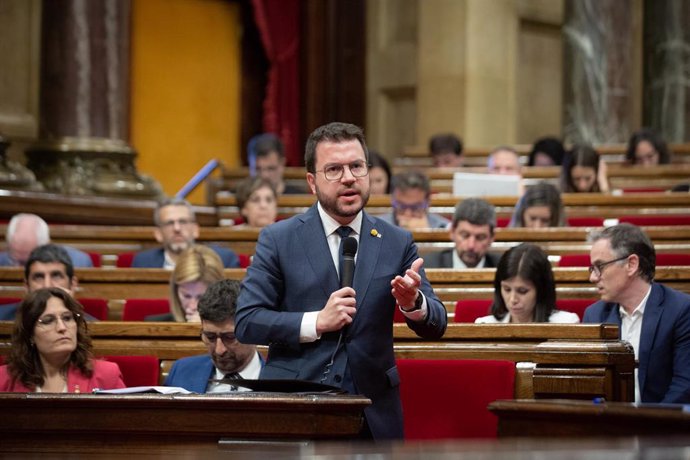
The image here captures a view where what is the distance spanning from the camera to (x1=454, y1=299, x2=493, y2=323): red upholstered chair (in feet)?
15.0

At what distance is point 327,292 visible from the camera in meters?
3.00

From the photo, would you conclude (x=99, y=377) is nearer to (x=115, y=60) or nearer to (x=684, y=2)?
(x=115, y=60)

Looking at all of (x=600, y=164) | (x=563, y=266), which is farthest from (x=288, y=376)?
(x=600, y=164)

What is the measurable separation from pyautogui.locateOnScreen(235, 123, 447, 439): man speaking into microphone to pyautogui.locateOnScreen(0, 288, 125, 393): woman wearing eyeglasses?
3.19ft

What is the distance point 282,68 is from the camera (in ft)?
38.7

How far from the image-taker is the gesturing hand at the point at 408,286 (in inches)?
110

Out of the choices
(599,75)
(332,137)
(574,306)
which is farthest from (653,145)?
(332,137)

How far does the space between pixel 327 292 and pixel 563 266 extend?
2.59 meters

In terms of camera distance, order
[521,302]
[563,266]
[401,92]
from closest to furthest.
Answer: [521,302] → [563,266] → [401,92]

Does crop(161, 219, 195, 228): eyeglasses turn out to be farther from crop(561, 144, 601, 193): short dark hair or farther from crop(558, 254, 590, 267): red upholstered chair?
crop(561, 144, 601, 193): short dark hair

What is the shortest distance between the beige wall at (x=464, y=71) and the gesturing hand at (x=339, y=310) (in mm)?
8599

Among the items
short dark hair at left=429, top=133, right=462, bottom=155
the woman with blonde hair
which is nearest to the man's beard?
the woman with blonde hair

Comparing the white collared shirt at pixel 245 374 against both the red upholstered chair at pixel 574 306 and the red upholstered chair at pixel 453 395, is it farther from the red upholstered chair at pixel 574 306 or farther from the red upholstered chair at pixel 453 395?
the red upholstered chair at pixel 574 306

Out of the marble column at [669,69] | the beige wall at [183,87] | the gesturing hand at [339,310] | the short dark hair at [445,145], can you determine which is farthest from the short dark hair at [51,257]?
the marble column at [669,69]
